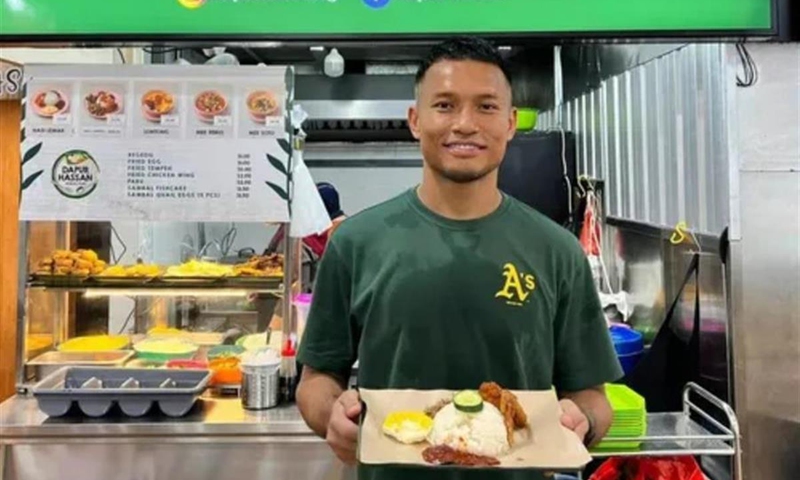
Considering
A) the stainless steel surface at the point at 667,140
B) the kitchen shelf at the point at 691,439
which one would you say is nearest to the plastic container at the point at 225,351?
the kitchen shelf at the point at 691,439

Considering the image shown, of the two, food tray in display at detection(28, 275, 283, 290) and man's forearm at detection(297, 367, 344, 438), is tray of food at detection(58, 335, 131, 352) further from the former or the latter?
man's forearm at detection(297, 367, 344, 438)

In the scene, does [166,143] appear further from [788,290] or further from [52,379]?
[788,290]

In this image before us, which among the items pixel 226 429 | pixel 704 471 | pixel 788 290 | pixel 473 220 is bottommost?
pixel 704 471

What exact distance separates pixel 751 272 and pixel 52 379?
2520 millimetres

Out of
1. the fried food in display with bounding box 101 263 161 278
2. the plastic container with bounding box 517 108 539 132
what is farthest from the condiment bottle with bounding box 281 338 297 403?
the plastic container with bounding box 517 108 539 132

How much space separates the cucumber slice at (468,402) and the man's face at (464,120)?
0.45m

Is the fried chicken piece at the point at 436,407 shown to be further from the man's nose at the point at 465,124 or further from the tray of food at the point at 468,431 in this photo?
the man's nose at the point at 465,124

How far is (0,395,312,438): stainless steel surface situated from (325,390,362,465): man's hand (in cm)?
102

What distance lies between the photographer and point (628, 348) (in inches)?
106

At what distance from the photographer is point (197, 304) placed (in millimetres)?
3229

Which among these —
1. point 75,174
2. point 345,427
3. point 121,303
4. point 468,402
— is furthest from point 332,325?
point 121,303

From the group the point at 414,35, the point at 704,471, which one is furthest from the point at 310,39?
the point at 704,471

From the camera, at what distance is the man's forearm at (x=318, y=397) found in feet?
4.57

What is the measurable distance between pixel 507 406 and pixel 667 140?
188 centimetres
